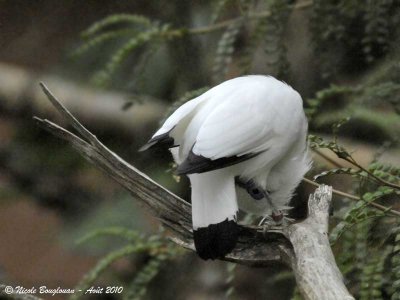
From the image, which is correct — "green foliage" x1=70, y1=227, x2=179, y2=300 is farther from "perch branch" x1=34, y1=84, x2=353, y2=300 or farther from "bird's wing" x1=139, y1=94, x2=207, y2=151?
"bird's wing" x1=139, y1=94, x2=207, y2=151

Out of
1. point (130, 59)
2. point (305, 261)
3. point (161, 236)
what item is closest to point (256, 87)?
point (305, 261)

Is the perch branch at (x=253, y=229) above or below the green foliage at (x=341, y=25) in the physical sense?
above

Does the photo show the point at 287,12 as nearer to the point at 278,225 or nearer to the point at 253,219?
the point at 253,219

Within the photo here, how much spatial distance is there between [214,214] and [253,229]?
0.10 meters

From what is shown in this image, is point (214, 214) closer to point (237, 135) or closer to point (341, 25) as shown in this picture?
point (237, 135)

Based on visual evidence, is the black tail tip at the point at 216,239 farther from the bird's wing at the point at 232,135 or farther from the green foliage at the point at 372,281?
the green foliage at the point at 372,281

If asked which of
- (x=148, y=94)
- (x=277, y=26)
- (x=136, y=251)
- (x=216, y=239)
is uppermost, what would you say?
(x=216, y=239)

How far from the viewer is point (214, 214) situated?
1.95 meters

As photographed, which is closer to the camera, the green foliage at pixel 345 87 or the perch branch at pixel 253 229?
the perch branch at pixel 253 229

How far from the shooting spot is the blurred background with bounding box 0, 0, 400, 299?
Result: 287 cm

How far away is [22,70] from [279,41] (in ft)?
6.94

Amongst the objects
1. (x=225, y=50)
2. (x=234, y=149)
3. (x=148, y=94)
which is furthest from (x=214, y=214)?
(x=148, y=94)

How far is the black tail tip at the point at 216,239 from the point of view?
1.92m

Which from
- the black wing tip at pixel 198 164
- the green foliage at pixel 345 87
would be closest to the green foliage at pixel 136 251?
the green foliage at pixel 345 87
